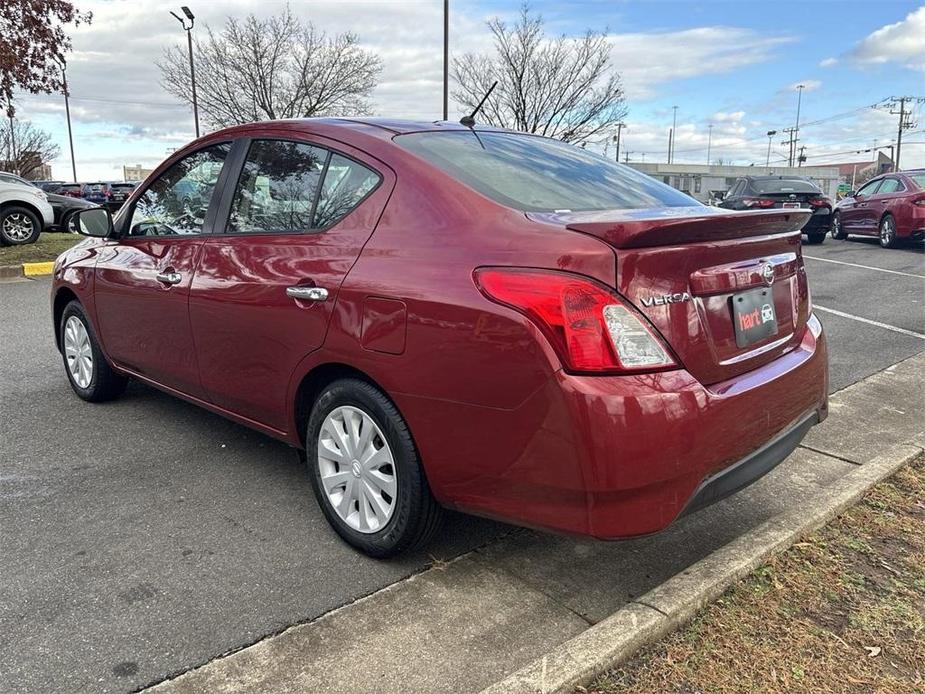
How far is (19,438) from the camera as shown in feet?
13.2

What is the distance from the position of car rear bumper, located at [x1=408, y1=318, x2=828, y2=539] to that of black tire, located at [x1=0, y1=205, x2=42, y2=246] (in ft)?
43.7

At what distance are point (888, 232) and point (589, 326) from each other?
15.2m

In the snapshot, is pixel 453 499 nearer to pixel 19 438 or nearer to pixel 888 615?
pixel 888 615

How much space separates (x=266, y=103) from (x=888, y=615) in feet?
91.7

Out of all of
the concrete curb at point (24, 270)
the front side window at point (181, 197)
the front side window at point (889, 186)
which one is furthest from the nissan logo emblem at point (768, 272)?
the front side window at point (889, 186)

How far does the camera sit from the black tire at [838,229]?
655 inches

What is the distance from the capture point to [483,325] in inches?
86.7

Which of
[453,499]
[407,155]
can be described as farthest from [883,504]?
[407,155]

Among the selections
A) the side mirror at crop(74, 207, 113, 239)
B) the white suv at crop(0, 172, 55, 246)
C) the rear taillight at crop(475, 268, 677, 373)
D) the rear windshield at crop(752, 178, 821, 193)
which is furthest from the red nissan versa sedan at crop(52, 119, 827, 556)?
the rear windshield at crop(752, 178, 821, 193)

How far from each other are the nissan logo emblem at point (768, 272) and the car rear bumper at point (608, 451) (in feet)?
1.17

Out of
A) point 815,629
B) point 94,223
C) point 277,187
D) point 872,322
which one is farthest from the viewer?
point 872,322

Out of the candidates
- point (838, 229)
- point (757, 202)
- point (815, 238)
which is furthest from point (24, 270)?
point (838, 229)

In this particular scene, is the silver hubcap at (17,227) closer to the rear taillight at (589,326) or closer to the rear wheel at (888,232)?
the rear taillight at (589,326)

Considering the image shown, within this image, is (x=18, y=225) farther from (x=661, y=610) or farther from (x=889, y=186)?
(x=889, y=186)
